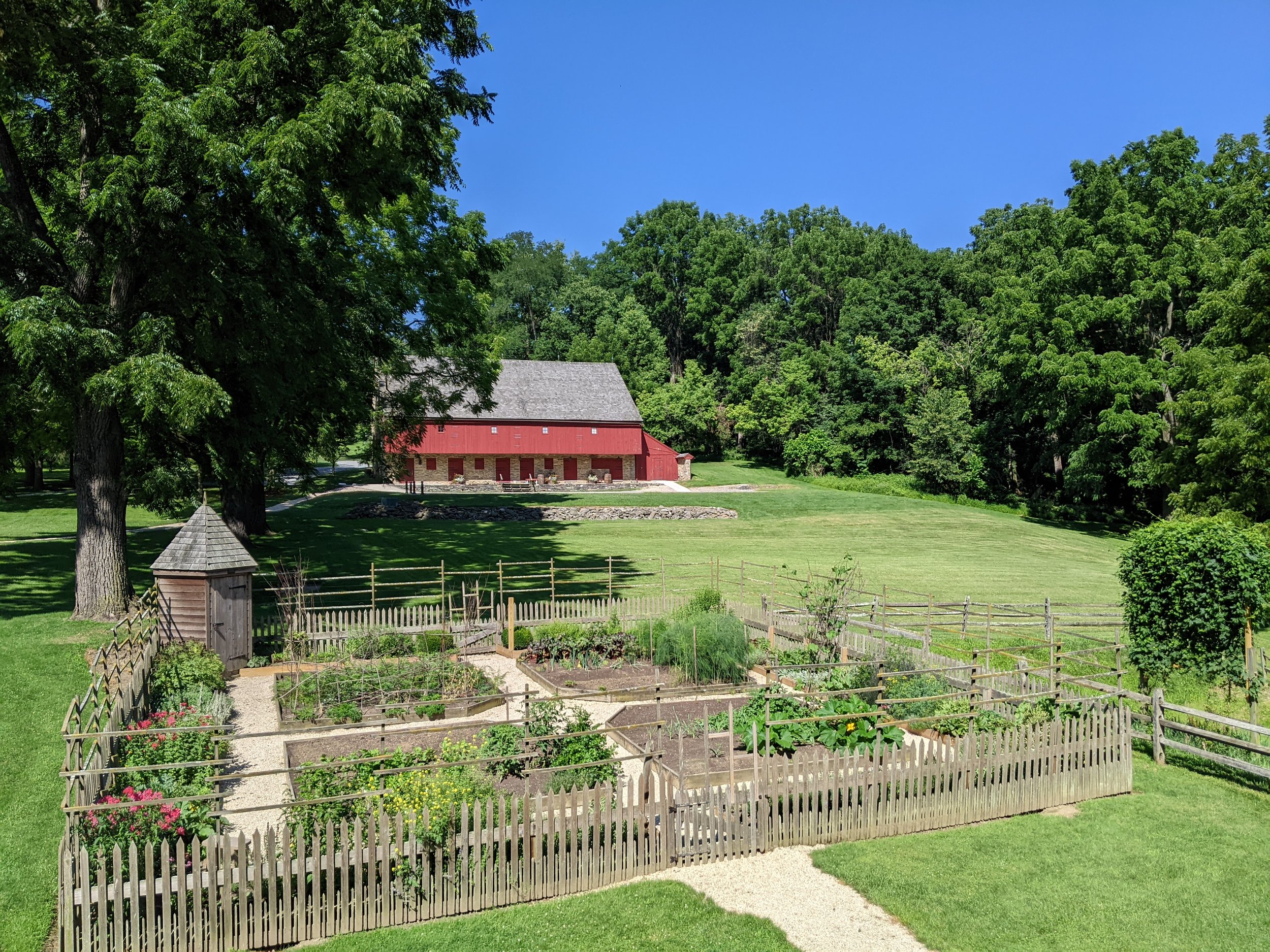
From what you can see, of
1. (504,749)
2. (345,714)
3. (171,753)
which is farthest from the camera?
(345,714)

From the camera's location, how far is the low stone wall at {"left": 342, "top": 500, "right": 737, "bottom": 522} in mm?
42844

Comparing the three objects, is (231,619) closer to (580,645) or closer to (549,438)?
(580,645)

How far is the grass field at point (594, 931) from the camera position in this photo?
7773 mm

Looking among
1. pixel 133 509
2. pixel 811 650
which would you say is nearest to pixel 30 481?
pixel 133 509

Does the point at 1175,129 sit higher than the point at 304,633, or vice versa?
the point at 1175,129

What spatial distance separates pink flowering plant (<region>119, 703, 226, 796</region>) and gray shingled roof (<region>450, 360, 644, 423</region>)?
4746 centimetres

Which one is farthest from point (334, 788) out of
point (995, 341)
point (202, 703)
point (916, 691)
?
point (995, 341)

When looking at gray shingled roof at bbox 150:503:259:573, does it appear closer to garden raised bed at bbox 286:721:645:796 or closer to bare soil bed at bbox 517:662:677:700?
garden raised bed at bbox 286:721:645:796

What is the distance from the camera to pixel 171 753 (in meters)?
10.1

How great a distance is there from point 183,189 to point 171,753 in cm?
1187

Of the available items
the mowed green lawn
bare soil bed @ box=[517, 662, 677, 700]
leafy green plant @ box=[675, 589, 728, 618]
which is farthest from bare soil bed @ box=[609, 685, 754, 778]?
the mowed green lawn

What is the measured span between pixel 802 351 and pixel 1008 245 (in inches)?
691

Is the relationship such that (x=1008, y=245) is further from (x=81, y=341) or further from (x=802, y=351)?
(x=81, y=341)

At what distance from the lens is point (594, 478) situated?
62.4 meters
